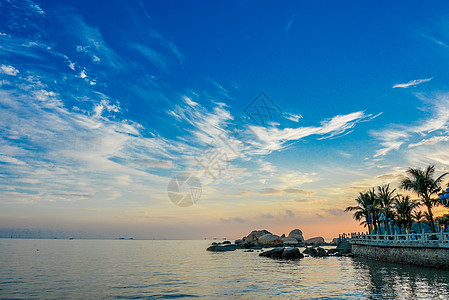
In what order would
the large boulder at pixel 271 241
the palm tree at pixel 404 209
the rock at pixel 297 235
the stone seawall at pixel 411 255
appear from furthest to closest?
the rock at pixel 297 235
the large boulder at pixel 271 241
the palm tree at pixel 404 209
the stone seawall at pixel 411 255

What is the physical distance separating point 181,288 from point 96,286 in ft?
22.8

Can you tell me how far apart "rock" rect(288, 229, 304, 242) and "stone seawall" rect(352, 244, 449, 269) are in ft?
327

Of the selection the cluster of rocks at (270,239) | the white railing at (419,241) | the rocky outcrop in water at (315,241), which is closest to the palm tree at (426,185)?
the white railing at (419,241)

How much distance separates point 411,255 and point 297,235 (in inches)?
4673

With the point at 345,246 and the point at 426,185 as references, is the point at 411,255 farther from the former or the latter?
the point at 345,246

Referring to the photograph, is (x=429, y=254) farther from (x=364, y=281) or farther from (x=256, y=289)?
(x=256, y=289)

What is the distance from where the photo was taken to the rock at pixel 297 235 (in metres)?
148

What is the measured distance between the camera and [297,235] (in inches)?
5925

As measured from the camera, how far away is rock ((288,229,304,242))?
148 meters

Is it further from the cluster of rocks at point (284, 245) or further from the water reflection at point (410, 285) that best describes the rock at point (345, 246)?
the water reflection at point (410, 285)

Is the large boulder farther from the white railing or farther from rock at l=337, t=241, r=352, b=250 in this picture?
the white railing

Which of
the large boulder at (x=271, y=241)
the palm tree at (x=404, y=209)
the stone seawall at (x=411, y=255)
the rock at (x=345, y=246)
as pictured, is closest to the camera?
the stone seawall at (x=411, y=255)

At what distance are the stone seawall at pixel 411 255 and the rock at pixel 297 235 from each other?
99.8m

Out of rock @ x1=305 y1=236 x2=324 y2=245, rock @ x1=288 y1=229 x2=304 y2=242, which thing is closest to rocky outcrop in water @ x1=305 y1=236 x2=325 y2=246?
rock @ x1=305 y1=236 x2=324 y2=245
